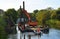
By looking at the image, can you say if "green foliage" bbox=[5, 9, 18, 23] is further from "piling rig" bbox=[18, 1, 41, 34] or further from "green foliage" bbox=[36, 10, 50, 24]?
"green foliage" bbox=[36, 10, 50, 24]

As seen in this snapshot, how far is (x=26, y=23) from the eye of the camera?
16.3 ft

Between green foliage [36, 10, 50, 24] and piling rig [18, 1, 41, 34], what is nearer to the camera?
piling rig [18, 1, 41, 34]

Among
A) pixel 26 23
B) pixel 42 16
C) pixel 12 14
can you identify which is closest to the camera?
pixel 26 23

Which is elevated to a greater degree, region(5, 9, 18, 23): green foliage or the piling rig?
region(5, 9, 18, 23): green foliage

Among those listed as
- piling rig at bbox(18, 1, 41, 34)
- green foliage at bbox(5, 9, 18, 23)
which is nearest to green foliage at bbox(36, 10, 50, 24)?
piling rig at bbox(18, 1, 41, 34)

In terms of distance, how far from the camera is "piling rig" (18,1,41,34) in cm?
493

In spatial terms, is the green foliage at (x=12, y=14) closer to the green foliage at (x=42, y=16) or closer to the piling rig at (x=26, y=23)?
the piling rig at (x=26, y=23)

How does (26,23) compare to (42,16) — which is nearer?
(26,23)

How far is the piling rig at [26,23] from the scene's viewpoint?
4.93 meters

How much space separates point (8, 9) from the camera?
18.3 feet

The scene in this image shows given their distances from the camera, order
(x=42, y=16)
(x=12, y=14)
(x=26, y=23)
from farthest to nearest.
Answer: (x=12, y=14)
(x=42, y=16)
(x=26, y=23)

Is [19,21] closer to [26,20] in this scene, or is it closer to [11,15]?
[26,20]

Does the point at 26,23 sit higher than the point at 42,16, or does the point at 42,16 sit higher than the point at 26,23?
the point at 42,16

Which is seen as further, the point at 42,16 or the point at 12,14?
the point at 12,14
